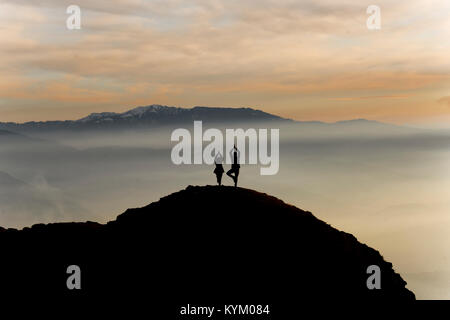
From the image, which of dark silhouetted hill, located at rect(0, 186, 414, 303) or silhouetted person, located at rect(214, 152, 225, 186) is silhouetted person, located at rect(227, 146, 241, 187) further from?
dark silhouetted hill, located at rect(0, 186, 414, 303)

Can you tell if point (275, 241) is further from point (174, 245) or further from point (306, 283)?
point (174, 245)

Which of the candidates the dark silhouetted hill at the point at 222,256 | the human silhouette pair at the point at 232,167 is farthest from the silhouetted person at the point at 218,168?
the dark silhouetted hill at the point at 222,256

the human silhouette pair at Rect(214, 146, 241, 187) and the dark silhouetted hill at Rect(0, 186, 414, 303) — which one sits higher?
the human silhouette pair at Rect(214, 146, 241, 187)

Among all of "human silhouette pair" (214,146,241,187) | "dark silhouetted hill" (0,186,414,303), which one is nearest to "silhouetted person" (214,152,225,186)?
"human silhouette pair" (214,146,241,187)

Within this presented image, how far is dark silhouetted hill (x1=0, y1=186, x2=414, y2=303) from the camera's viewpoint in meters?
30.8

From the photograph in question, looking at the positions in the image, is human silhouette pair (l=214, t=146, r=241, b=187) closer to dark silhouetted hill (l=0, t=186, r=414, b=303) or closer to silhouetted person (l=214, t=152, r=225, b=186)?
silhouetted person (l=214, t=152, r=225, b=186)

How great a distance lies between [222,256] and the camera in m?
31.9

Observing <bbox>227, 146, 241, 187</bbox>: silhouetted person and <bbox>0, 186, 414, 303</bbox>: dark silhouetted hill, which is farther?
<bbox>227, 146, 241, 187</bbox>: silhouetted person

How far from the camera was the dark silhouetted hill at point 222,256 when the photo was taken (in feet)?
101

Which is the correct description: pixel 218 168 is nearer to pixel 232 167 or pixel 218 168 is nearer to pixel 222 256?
pixel 232 167

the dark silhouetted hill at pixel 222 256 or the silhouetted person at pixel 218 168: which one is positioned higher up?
the silhouetted person at pixel 218 168

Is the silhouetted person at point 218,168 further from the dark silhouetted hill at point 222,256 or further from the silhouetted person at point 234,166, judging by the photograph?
the dark silhouetted hill at point 222,256
